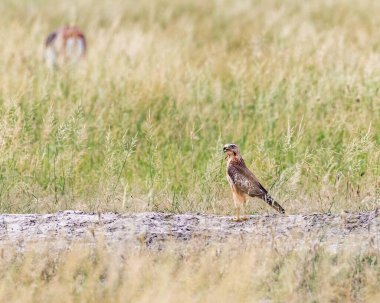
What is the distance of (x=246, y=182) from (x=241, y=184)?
0.15 feet

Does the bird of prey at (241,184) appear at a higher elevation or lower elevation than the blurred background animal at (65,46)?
Answer: lower

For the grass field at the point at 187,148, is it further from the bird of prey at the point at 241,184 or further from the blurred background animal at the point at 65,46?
the bird of prey at the point at 241,184

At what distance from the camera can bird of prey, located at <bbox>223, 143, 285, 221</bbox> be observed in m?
6.58

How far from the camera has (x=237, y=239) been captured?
19.6 ft

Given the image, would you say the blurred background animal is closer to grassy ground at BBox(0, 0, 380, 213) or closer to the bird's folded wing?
grassy ground at BBox(0, 0, 380, 213)

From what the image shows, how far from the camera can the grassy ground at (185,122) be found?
7.63 metres

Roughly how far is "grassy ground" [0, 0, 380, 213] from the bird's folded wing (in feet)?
1.98

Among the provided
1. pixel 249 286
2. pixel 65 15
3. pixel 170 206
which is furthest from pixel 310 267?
pixel 65 15

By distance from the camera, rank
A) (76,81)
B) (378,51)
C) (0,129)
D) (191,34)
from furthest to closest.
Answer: (191,34) → (378,51) → (76,81) → (0,129)

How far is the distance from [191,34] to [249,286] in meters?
10.6

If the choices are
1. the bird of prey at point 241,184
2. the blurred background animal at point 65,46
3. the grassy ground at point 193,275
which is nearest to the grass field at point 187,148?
the grassy ground at point 193,275

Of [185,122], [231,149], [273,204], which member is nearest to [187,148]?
[185,122]

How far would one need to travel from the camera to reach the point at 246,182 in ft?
21.6

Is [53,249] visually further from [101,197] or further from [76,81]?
[76,81]
